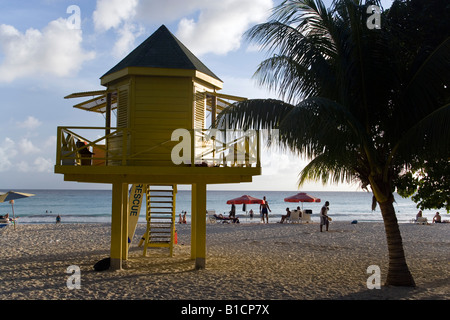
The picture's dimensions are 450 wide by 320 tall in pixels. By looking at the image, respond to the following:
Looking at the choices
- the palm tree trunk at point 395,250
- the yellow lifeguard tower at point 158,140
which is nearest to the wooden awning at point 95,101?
the yellow lifeguard tower at point 158,140

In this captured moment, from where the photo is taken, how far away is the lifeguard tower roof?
1173cm

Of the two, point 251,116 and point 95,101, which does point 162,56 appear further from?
point 251,116

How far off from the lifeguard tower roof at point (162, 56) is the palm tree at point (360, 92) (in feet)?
7.96

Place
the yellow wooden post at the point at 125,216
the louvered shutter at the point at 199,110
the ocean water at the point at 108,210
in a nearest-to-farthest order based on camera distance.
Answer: the louvered shutter at the point at 199,110, the yellow wooden post at the point at 125,216, the ocean water at the point at 108,210

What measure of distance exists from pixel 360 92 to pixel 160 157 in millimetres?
5467

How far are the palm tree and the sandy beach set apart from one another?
2.08 m

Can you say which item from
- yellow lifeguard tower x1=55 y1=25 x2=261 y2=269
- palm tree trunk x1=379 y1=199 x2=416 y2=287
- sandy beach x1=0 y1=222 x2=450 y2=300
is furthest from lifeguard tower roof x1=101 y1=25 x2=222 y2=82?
palm tree trunk x1=379 y1=199 x2=416 y2=287

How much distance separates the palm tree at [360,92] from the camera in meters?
9.37

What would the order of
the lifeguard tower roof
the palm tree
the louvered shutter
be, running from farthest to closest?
the louvered shutter, the lifeguard tower roof, the palm tree

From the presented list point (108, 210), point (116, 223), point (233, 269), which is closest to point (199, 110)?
point (116, 223)

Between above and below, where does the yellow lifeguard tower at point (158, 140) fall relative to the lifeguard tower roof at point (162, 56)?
below

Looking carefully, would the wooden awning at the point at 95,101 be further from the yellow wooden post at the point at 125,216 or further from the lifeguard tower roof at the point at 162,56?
the yellow wooden post at the point at 125,216

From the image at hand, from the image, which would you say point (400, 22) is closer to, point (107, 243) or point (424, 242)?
point (424, 242)

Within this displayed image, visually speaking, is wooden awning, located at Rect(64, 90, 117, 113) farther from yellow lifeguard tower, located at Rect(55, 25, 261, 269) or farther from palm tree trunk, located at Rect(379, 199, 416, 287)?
palm tree trunk, located at Rect(379, 199, 416, 287)
